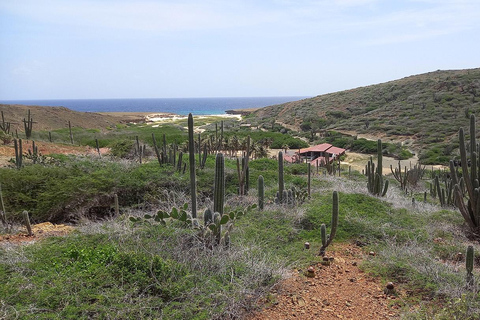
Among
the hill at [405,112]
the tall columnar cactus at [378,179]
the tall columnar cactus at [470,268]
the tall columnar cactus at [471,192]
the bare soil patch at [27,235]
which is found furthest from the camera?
the hill at [405,112]

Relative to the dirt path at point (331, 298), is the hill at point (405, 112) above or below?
above

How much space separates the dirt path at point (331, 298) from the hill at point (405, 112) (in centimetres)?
2870

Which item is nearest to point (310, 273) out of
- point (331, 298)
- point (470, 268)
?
point (331, 298)

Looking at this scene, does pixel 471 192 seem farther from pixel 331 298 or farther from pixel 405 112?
pixel 405 112

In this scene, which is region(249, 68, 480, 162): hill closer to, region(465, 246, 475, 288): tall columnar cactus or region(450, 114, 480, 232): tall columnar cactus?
region(450, 114, 480, 232): tall columnar cactus

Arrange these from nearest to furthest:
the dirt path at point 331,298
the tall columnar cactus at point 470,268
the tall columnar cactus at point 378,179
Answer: the dirt path at point 331,298, the tall columnar cactus at point 470,268, the tall columnar cactus at point 378,179

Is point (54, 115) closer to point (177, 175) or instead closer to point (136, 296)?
point (177, 175)

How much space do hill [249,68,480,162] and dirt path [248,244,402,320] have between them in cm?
2870

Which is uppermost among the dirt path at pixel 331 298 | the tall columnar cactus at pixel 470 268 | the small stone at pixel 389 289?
the tall columnar cactus at pixel 470 268

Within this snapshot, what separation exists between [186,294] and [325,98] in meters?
69.0

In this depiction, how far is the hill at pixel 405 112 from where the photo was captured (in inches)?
1483

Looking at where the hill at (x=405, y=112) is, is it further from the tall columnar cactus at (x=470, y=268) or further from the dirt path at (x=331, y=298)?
the dirt path at (x=331, y=298)

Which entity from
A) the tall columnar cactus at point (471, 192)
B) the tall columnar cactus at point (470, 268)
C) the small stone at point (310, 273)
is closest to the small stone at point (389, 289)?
the tall columnar cactus at point (470, 268)

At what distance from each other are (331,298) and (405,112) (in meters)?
48.2
